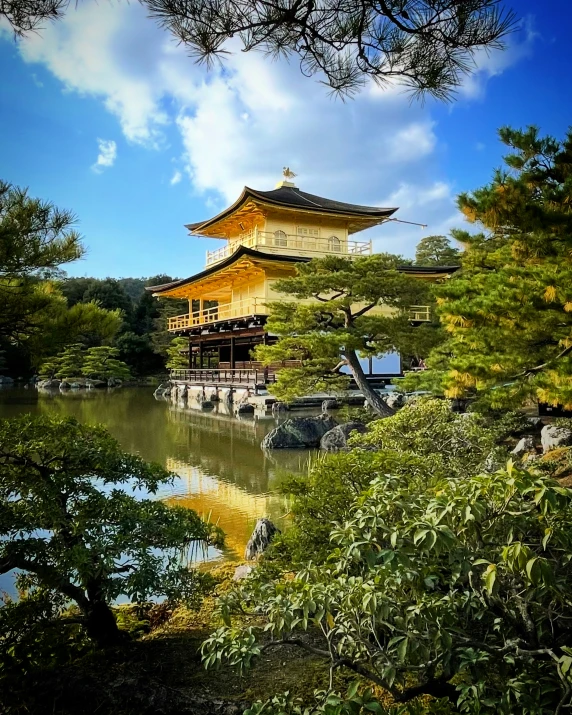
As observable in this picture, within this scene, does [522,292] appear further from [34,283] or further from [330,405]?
[330,405]

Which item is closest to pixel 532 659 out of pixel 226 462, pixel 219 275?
pixel 226 462

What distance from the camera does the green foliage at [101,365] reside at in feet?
92.0

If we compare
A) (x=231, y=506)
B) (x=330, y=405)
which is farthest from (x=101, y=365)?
(x=231, y=506)

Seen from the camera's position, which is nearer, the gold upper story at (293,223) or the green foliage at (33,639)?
the green foliage at (33,639)

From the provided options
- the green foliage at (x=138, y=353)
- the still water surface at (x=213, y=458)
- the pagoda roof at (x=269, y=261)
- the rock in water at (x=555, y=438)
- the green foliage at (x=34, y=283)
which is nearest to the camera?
the green foliage at (x=34, y=283)

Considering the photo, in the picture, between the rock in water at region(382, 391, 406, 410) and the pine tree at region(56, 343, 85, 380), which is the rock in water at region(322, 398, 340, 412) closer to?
the rock in water at region(382, 391, 406, 410)

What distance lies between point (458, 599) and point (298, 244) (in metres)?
19.4

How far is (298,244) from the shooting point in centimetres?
2017

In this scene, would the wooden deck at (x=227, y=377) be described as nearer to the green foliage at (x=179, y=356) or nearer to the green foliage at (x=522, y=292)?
the green foliage at (x=179, y=356)

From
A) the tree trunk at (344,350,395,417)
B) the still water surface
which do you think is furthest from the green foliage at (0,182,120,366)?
the tree trunk at (344,350,395,417)

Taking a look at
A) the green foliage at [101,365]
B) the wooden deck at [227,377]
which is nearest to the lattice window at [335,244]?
the wooden deck at [227,377]

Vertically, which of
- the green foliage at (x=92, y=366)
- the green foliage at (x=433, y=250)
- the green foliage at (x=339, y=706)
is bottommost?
the green foliage at (x=339, y=706)

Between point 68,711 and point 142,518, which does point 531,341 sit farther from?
point 68,711

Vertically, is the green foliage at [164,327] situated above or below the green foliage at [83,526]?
A: above
